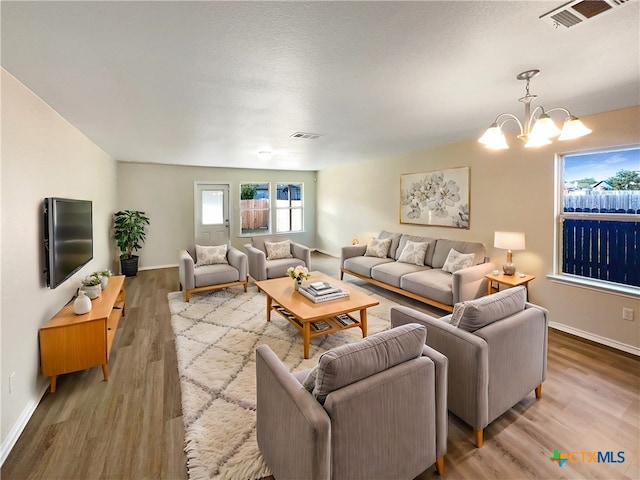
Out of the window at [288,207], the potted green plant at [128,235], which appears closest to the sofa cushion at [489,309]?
the potted green plant at [128,235]

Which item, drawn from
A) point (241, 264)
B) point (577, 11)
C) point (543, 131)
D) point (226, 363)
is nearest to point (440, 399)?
point (543, 131)

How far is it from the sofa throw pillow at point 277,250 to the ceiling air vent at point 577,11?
4608mm

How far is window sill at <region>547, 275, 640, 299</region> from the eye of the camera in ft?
9.86

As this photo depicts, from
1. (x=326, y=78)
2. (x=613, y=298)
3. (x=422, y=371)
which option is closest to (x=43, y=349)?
(x=422, y=371)

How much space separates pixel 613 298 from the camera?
309 centimetres

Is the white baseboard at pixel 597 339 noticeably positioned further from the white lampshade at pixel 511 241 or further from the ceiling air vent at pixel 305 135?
the ceiling air vent at pixel 305 135

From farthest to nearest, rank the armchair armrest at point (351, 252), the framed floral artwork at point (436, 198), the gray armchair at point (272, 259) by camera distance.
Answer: the armchair armrest at point (351, 252), the gray armchair at point (272, 259), the framed floral artwork at point (436, 198)

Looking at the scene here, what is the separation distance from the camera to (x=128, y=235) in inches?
229

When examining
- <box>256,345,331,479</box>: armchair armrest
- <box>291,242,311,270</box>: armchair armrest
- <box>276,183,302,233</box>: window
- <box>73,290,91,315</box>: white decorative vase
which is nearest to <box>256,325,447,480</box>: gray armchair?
<box>256,345,331,479</box>: armchair armrest

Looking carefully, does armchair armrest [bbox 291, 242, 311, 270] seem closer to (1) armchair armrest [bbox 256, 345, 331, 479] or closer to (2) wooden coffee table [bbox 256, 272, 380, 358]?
(2) wooden coffee table [bbox 256, 272, 380, 358]

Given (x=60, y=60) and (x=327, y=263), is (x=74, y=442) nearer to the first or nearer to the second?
(x=60, y=60)

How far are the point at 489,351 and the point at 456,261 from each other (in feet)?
8.35

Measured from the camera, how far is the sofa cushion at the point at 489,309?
186 cm

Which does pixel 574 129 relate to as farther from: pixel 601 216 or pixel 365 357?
pixel 365 357
